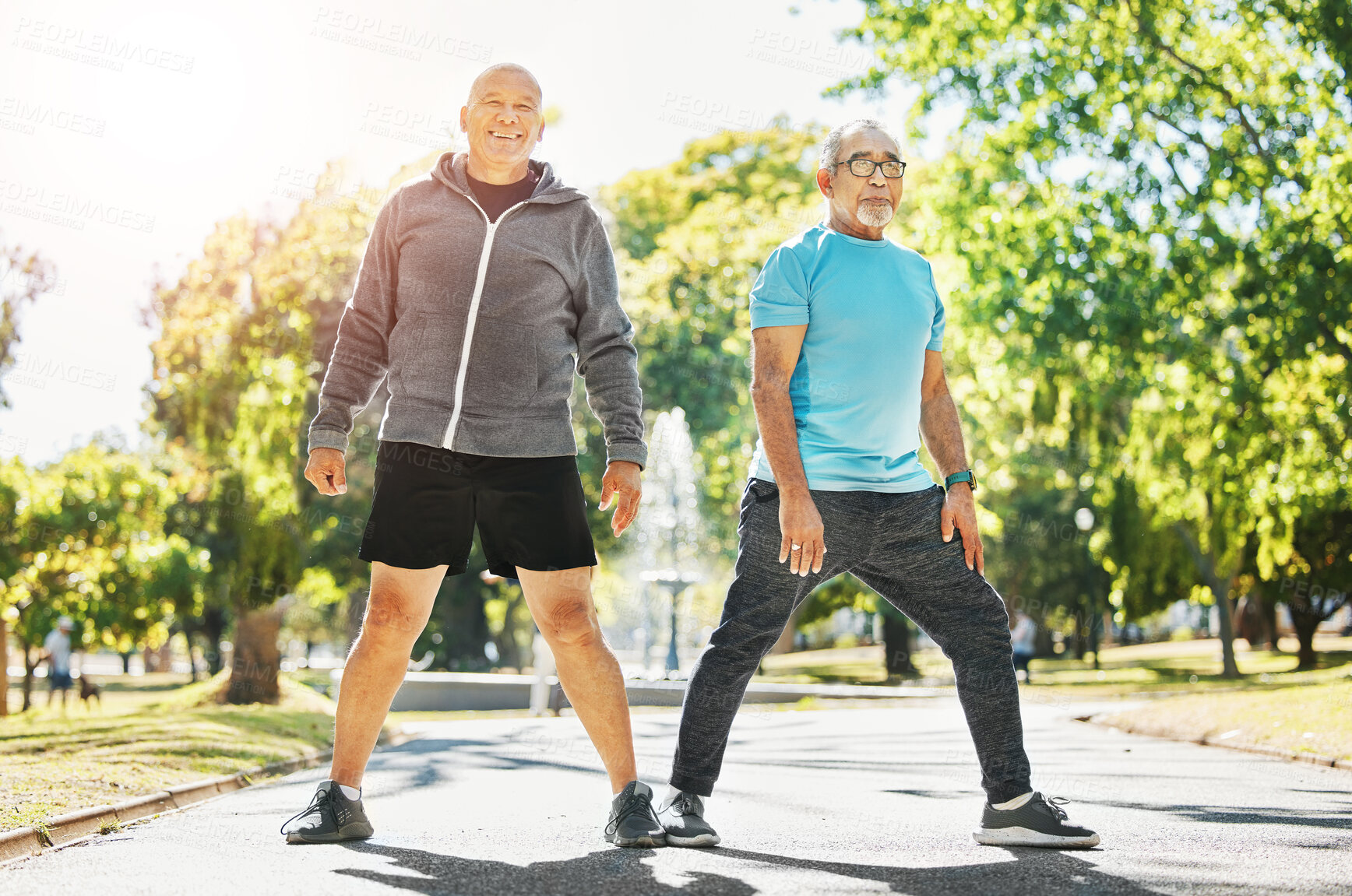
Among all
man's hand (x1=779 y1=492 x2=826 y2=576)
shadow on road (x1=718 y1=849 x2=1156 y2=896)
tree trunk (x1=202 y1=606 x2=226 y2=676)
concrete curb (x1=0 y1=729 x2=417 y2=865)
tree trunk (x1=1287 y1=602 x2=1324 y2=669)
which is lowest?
tree trunk (x1=202 y1=606 x2=226 y2=676)

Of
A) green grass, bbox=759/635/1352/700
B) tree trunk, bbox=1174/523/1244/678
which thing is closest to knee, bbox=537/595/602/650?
green grass, bbox=759/635/1352/700

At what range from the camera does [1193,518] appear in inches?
1029

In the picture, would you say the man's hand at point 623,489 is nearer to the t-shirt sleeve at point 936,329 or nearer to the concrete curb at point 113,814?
the t-shirt sleeve at point 936,329

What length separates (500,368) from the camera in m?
4.14

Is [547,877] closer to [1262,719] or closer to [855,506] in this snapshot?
[855,506]

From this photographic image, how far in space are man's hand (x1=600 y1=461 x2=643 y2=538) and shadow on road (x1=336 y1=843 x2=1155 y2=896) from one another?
1006 millimetres

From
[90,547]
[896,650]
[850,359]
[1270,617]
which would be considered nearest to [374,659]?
[850,359]

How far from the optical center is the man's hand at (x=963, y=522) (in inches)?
158

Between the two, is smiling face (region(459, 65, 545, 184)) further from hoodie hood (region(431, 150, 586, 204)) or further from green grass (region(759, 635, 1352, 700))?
green grass (region(759, 635, 1352, 700))

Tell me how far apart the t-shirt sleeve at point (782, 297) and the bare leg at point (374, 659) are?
1303 mm

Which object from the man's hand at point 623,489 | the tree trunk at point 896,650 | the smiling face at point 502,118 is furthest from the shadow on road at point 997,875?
the tree trunk at point 896,650

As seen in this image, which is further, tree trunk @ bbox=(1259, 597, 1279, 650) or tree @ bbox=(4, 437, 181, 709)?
tree trunk @ bbox=(1259, 597, 1279, 650)

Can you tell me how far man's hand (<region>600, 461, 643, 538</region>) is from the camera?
4.13 m

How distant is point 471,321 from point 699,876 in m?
1.83
